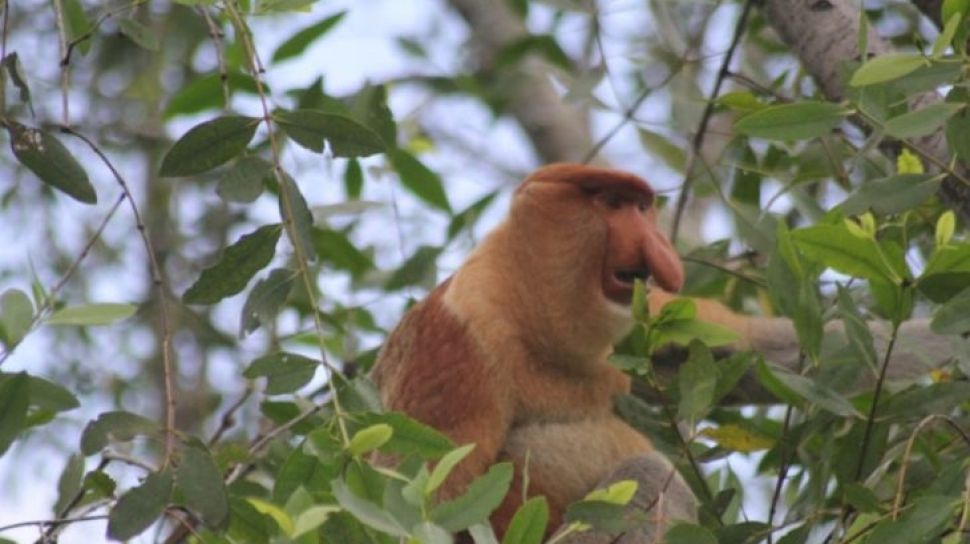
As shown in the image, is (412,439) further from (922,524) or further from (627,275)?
(627,275)

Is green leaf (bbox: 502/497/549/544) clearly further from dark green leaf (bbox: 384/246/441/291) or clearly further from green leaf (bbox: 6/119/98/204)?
dark green leaf (bbox: 384/246/441/291)

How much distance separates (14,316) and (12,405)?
18cm

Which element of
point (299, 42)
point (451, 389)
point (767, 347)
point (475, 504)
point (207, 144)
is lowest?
point (767, 347)

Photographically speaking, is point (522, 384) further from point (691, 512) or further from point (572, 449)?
point (691, 512)

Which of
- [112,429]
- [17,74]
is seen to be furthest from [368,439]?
[17,74]

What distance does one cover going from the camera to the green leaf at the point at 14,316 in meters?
2.55

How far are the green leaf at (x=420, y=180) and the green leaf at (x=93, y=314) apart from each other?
166cm


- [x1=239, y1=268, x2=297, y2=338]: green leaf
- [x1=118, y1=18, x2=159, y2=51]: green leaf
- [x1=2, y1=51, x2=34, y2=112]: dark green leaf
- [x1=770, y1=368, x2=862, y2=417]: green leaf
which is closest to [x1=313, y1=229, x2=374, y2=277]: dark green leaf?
[x1=118, y1=18, x2=159, y2=51]: green leaf

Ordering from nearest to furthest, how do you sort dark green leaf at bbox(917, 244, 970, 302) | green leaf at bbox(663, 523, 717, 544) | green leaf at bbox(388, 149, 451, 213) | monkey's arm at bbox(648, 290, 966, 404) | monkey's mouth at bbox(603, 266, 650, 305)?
green leaf at bbox(663, 523, 717, 544) → dark green leaf at bbox(917, 244, 970, 302) → monkey's arm at bbox(648, 290, 966, 404) → monkey's mouth at bbox(603, 266, 650, 305) → green leaf at bbox(388, 149, 451, 213)

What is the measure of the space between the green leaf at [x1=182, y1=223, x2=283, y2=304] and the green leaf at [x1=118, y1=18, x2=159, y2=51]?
1.66 feet

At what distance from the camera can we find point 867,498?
2.49 m

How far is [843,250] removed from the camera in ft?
8.23

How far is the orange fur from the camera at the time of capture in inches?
139

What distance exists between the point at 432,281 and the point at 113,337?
10.5 ft
